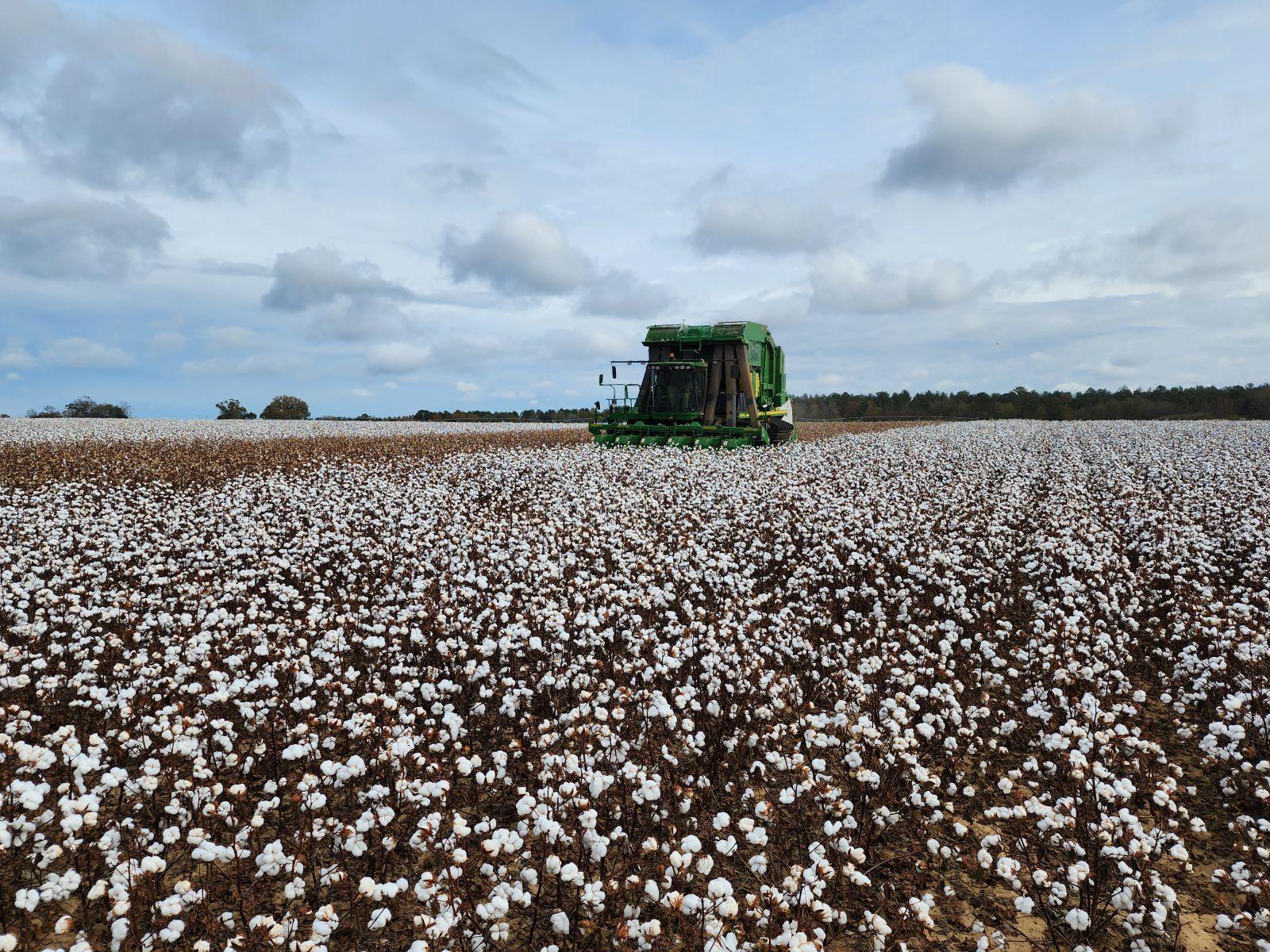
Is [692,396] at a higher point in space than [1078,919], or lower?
higher

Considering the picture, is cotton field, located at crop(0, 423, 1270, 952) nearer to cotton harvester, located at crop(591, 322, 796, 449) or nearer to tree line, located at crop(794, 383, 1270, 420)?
cotton harvester, located at crop(591, 322, 796, 449)

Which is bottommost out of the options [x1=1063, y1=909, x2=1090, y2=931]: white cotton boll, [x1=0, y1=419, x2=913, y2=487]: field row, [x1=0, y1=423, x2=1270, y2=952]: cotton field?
[x1=1063, y1=909, x2=1090, y2=931]: white cotton boll

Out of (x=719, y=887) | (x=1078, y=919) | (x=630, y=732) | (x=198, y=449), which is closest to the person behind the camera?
(x=719, y=887)

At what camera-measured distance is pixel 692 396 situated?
78.1 feet

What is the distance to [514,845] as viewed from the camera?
3854mm

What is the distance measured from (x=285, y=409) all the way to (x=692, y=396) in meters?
46.2

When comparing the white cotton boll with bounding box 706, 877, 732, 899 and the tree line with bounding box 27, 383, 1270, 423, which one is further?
the tree line with bounding box 27, 383, 1270, 423

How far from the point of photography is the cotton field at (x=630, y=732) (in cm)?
390

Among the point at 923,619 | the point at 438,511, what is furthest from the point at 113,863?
the point at 438,511

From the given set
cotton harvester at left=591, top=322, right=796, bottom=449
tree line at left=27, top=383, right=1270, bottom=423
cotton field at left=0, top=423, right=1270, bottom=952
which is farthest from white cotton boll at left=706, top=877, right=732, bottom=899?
tree line at left=27, top=383, right=1270, bottom=423

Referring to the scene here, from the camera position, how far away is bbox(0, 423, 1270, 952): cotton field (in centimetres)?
390

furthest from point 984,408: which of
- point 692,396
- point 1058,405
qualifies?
point 692,396

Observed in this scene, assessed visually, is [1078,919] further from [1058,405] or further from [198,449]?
[1058,405]

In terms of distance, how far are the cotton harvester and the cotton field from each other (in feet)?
34.3
